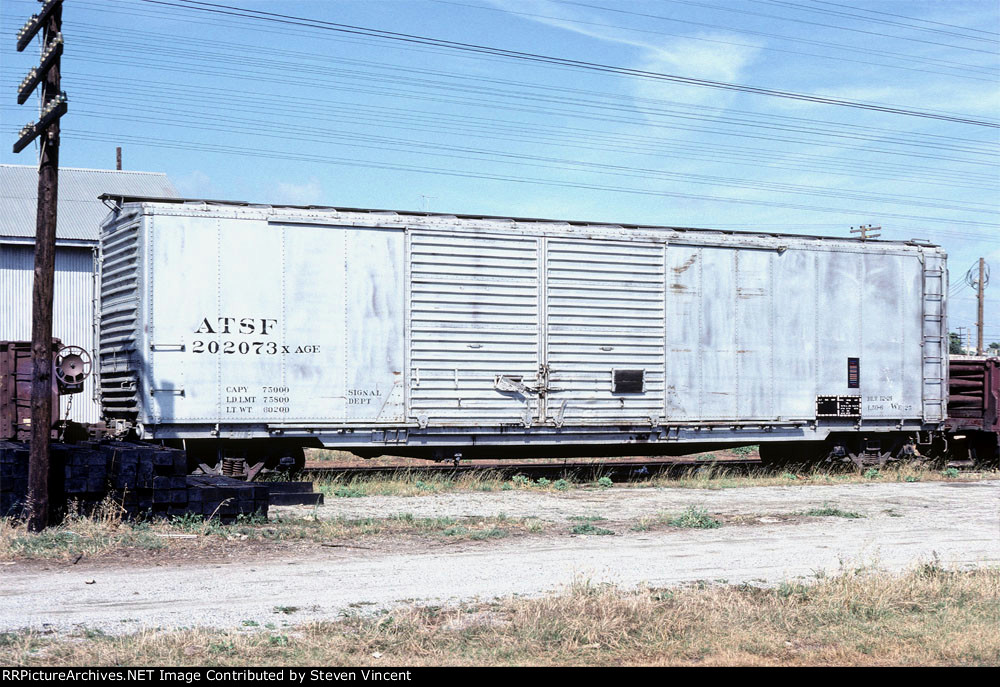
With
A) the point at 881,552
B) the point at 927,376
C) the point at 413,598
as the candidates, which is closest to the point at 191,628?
the point at 413,598

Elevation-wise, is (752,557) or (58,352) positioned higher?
(58,352)

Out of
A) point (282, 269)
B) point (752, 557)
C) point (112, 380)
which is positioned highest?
point (282, 269)

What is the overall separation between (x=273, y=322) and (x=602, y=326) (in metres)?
6.06

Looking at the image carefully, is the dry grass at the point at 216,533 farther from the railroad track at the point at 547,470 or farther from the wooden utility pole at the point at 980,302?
the wooden utility pole at the point at 980,302

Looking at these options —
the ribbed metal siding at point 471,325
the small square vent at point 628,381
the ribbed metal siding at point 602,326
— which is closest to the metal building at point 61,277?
the ribbed metal siding at point 471,325

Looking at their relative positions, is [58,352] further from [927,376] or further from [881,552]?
[927,376]

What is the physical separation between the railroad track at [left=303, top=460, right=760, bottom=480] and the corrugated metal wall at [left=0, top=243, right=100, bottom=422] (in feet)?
42.3

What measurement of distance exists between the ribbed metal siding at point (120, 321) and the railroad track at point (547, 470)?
3674 mm

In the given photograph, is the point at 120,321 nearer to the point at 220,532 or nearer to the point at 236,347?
the point at 236,347

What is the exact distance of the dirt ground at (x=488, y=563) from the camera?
341 inches

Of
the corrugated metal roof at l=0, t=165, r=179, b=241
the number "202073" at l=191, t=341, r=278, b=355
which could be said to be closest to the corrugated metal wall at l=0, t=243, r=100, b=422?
the corrugated metal roof at l=0, t=165, r=179, b=241

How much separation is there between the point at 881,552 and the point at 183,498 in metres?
8.79

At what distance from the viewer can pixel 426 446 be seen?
17.7 metres

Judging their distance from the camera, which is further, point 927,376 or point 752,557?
point 927,376
